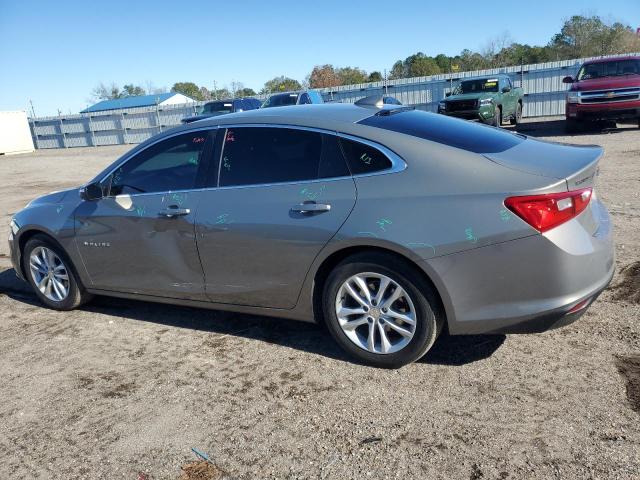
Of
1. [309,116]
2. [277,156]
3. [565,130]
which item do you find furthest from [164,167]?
[565,130]

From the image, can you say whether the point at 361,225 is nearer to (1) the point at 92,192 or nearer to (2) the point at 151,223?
(2) the point at 151,223

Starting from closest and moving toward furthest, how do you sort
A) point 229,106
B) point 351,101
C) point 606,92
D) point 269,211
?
1. point 269,211
2. point 606,92
3. point 351,101
4. point 229,106

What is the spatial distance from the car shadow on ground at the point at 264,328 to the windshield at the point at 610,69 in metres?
14.2

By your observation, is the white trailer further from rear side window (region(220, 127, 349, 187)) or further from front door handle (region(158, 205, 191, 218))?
rear side window (region(220, 127, 349, 187))

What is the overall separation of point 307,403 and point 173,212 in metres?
1.77

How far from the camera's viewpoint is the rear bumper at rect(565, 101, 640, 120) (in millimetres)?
14594

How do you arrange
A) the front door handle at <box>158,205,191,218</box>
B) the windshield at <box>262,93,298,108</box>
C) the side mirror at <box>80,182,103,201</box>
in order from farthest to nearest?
1. the windshield at <box>262,93,298,108</box>
2. the side mirror at <box>80,182,103,201</box>
3. the front door handle at <box>158,205,191,218</box>

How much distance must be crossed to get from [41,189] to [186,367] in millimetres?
12636

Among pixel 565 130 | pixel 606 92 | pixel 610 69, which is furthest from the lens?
pixel 565 130

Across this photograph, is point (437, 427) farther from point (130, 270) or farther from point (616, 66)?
point (616, 66)

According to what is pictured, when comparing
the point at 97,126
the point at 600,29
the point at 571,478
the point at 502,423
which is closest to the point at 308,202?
the point at 502,423

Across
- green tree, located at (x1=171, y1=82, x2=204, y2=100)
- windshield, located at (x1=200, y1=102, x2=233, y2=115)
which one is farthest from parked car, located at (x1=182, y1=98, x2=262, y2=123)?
green tree, located at (x1=171, y1=82, x2=204, y2=100)

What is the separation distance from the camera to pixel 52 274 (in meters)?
5.12

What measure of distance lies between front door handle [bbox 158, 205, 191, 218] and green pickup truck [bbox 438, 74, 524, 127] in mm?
13646
